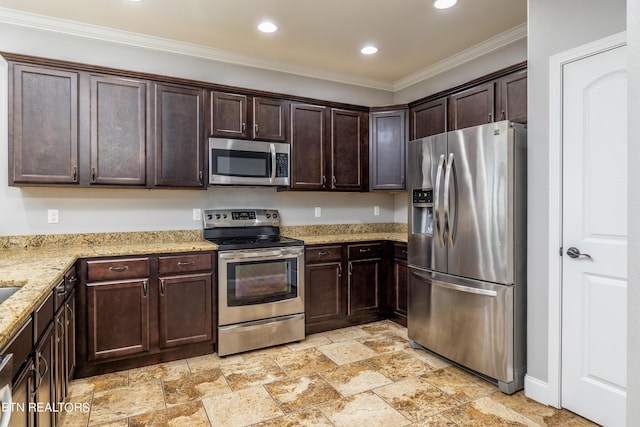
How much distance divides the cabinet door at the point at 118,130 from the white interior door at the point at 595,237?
3.07m

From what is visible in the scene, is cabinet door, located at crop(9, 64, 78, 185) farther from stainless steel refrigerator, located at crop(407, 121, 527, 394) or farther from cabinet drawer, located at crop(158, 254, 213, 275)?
stainless steel refrigerator, located at crop(407, 121, 527, 394)

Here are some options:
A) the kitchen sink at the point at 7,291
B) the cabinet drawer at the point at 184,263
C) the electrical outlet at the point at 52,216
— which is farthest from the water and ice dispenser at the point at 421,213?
the electrical outlet at the point at 52,216

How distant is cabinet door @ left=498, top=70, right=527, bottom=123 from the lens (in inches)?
118

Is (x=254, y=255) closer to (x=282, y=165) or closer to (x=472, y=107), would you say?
(x=282, y=165)

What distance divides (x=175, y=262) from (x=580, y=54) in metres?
3.07

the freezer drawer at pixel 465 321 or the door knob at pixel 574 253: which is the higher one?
the door knob at pixel 574 253

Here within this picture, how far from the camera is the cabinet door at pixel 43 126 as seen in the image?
9.14 ft

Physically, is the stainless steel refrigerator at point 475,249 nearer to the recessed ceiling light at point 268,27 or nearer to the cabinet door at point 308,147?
the cabinet door at point 308,147

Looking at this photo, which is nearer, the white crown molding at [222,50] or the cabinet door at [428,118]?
the white crown molding at [222,50]

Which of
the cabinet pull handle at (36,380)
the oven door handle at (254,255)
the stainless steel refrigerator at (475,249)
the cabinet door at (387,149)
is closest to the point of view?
the cabinet pull handle at (36,380)

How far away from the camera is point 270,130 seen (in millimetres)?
3697

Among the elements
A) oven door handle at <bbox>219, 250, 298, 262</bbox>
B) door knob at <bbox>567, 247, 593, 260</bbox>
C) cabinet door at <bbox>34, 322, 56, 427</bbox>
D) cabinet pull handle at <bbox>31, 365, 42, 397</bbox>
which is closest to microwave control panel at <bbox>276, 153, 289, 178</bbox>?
oven door handle at <bbox>219, 250, 298, 262</bbox>

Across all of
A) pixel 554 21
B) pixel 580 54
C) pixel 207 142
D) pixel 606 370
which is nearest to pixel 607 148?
pixel 580 54

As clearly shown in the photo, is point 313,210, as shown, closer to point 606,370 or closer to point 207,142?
point 207,142
